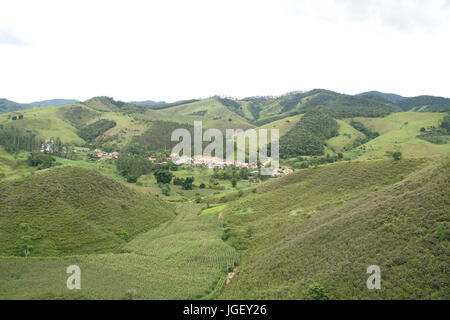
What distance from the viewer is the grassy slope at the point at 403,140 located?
115 meters

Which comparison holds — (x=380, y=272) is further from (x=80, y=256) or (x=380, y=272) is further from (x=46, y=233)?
(x=46, y=233)

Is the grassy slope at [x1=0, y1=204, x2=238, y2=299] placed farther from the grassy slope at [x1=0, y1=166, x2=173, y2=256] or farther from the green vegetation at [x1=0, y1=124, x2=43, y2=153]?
the green vegetation at [x1=0, y1=124, x2=43, y2=153]

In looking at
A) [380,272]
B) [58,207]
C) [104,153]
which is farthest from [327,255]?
[104,153]

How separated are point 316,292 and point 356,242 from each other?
792 centimetres

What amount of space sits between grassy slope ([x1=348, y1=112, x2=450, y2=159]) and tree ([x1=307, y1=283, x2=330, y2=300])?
89897mm

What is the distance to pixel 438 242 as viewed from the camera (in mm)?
22812

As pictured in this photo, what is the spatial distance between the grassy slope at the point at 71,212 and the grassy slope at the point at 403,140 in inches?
A: 3721

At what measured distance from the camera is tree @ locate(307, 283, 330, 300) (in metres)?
22.1

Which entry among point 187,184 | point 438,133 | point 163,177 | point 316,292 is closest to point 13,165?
point 163,177

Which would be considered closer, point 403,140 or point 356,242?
point 356,242

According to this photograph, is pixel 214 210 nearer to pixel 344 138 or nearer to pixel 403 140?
pixel 403 140

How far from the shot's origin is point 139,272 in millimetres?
31438

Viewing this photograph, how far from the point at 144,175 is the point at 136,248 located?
236ft
